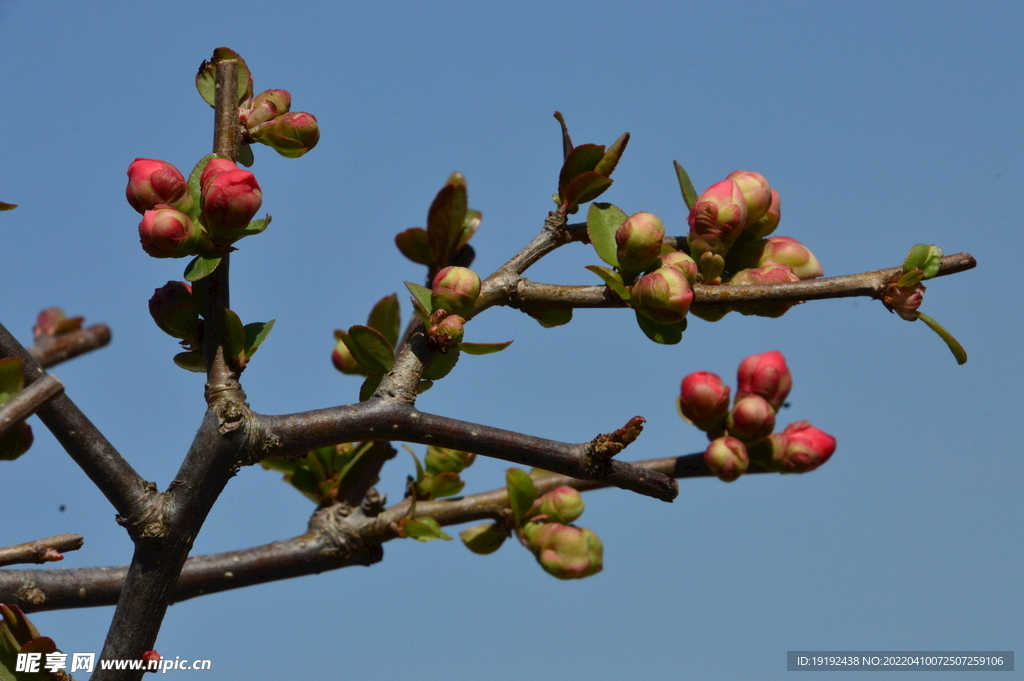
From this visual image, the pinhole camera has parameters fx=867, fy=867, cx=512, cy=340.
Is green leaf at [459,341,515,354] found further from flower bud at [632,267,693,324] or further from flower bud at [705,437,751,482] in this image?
flower bud at [705,437,751,482]

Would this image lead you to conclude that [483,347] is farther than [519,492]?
No

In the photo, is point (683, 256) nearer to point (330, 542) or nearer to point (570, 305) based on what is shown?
point (570, 305)

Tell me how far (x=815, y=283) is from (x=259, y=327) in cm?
65

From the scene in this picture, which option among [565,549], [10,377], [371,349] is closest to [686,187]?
[371,349]

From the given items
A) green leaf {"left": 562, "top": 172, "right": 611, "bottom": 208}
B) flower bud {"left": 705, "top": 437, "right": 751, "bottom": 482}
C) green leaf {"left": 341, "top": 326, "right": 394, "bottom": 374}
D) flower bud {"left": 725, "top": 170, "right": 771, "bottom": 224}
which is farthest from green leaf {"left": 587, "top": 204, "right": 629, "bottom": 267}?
Result: flower bud {"left": 705, "top": 437, "right": 751, "bottom": 482}

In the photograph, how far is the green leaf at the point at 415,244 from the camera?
47.4 inches

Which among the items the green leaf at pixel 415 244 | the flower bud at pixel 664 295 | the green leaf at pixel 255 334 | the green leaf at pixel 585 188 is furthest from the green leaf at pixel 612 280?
the green leaf at pixel 255 334

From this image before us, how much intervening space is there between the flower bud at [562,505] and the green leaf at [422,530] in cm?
Result: 19

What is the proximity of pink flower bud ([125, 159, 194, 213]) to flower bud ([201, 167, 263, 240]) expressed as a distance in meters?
0.04

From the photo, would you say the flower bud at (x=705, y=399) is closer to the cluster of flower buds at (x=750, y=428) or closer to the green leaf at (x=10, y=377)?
the cluster of flower buds at (x=750, y=428)

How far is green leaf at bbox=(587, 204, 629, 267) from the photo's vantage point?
1.11 metres

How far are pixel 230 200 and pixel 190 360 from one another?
0.24 meters

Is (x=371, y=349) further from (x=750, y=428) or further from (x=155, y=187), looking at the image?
(x=750, y=428)

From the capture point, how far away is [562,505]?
1378 millimetres
